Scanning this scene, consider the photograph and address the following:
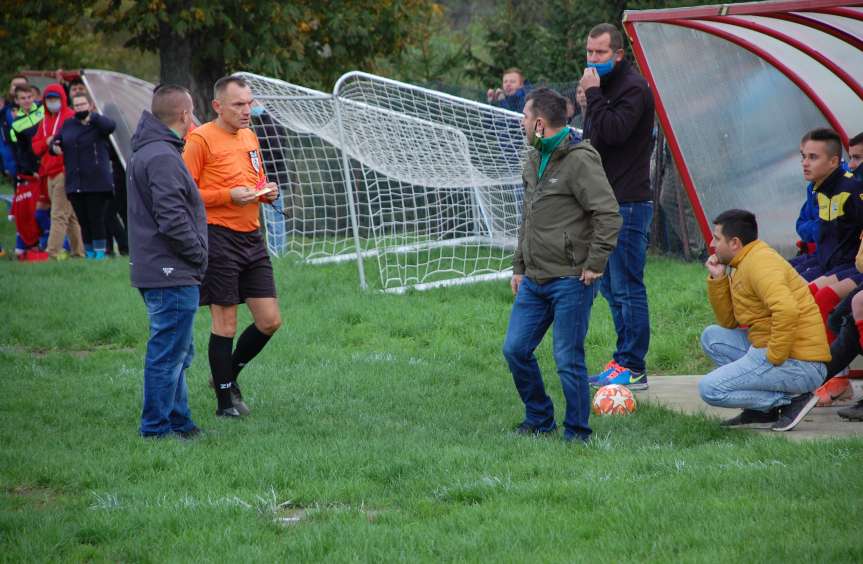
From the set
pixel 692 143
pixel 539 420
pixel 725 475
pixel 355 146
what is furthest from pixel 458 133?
pixel 725 475

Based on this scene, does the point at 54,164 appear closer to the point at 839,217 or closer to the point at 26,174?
the point at 26,174

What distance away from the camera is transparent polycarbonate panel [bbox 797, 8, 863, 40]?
7715mm

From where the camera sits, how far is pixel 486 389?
7875mm

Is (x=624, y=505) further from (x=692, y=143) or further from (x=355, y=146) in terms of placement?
(x=355, y=146)

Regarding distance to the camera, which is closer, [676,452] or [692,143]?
[676,452]

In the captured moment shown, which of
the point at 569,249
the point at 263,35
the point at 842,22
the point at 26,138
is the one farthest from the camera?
the point at 263,35

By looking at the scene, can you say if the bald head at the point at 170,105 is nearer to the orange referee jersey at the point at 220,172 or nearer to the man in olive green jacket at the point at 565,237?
the orange referee jersey at the point at 220,172

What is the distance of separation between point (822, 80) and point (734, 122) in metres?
0.76

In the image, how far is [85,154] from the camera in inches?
585

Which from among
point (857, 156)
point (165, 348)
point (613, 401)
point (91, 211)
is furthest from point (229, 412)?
point (91, 211)

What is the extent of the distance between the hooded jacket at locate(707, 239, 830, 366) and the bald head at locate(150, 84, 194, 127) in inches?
130

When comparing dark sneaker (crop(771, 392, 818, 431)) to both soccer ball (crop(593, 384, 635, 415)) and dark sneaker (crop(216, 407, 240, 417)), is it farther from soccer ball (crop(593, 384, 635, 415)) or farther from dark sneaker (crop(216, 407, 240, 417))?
dark sneaker (crop(216, 407, 240, 417))

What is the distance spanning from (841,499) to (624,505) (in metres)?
0.93

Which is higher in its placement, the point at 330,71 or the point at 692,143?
the point at 330,71
